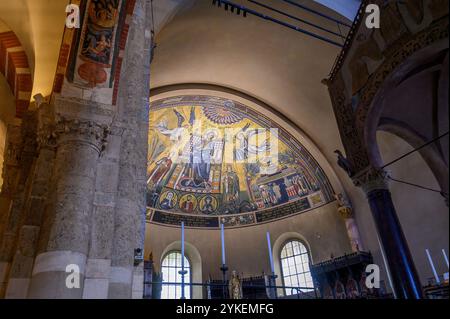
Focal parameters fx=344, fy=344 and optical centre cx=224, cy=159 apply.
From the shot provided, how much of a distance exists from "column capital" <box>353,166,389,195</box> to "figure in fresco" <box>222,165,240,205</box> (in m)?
9.89

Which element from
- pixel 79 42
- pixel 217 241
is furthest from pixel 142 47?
pixel 217 241

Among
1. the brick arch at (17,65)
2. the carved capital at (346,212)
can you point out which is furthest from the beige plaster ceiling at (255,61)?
the brick arch at (17,65)

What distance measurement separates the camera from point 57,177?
3.70m

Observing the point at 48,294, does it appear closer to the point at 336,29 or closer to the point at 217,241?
the point at 336,29

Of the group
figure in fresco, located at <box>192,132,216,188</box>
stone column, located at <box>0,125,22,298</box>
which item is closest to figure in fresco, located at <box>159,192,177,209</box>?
figure in fresco, located at <box>192,132,216,188</box>

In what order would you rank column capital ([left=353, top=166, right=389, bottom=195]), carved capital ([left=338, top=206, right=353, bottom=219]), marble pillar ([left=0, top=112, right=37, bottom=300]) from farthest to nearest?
carved capital ([left=338, top=206, right=353, bottom=219]) → column capital ([left=353, top=166, right=389, bottom=195]) → marble pillar ([left=0, top=112, right=37, bottom=300])

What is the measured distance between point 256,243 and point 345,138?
924 centimetres

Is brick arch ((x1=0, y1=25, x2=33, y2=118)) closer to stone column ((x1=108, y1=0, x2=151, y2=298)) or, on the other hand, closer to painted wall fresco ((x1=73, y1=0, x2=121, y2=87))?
stone column ((x1=108, y1=0, x2=151, y2=298))

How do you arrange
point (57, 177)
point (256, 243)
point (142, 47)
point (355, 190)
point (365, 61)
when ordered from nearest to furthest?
1. point (57, 177)
2. point (142, 47)
3. point (365, 61)
4. point (355, 190)
5. point (256, 243)

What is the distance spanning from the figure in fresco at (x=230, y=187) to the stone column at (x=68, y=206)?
12.5 meters

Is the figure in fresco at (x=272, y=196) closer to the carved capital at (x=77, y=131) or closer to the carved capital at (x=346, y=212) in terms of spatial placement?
the carved capital at (x=346, y=212)

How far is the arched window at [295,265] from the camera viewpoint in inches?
580

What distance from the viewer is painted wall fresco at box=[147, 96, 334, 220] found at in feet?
49.2

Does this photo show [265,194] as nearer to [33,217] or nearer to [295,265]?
[295,265]
